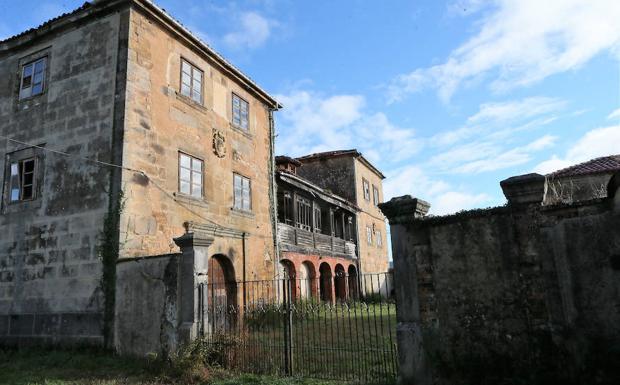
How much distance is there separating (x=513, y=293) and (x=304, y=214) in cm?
1546

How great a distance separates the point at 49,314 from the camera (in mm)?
10031

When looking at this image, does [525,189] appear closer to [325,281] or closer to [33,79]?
[33,79]

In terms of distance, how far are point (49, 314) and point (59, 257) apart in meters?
1.31

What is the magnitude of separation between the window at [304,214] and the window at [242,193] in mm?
5578

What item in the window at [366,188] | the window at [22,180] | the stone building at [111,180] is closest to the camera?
the stone building at [111,180]

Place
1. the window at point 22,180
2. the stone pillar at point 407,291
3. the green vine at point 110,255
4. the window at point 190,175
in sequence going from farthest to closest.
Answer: the window at point 190,175, the window at point 22,180, the green vine at point 110,255, the stone pillar at point 407,291

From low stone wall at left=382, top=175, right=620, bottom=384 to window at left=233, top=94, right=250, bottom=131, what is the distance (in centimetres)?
950

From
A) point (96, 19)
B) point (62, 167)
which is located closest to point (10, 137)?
point (62, 167)

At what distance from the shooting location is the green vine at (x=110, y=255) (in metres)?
9.15

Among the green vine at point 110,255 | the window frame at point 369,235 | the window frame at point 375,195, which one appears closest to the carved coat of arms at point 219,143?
the green vine at point 110,255

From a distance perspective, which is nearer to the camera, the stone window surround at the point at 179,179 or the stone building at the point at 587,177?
the stone window surround at the point at 179,179

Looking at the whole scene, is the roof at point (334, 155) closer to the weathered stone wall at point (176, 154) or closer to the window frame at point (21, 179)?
the weathered stone wall at point (176, 154)

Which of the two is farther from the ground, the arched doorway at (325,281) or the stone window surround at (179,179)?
the stone window surround at (179,179)

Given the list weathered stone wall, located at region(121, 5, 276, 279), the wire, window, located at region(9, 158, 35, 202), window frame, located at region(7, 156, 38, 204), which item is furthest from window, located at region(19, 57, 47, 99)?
weathered stone wall, located at region(121, 5, 276, 279)
